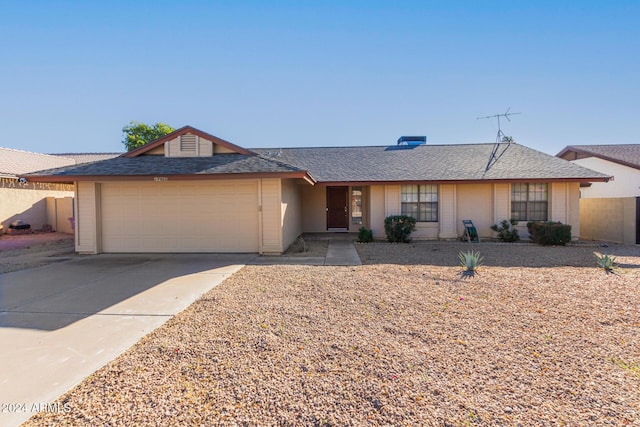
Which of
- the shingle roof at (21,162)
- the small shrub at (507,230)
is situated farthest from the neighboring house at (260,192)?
the shingle roof at (21,162)

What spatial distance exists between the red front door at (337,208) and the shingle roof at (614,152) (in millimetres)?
15427

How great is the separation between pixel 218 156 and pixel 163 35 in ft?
17.7

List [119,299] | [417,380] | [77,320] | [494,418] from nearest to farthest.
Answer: [494,418]
[417,380]
[77,320]
[119,299]

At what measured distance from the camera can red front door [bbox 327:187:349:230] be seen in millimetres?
15367

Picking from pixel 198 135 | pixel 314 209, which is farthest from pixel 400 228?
pixel 198 135

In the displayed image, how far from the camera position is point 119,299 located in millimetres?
5305

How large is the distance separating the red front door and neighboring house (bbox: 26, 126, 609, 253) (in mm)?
995

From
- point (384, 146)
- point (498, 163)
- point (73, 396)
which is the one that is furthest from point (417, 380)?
point (384, 146)

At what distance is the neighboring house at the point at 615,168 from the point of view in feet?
55.7

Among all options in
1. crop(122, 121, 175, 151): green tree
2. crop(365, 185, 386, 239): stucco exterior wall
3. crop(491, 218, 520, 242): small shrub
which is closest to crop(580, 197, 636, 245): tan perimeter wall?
crop(491, 218, 520, 242): small shrub

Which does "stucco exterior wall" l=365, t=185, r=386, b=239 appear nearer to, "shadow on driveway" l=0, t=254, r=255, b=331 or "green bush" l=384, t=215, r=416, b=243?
"green bush" l=384, t=215, r=416, b=243

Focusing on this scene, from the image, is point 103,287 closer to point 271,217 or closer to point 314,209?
point 271,217

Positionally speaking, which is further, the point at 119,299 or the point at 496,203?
the point at 496,203

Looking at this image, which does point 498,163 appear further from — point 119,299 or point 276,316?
point 119,299
